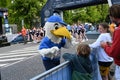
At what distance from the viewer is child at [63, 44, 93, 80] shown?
5242 millimetres

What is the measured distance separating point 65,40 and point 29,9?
34.5 m

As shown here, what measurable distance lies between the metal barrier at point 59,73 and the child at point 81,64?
10 cm

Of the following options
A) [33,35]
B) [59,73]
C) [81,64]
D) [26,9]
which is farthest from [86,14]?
[59,73]

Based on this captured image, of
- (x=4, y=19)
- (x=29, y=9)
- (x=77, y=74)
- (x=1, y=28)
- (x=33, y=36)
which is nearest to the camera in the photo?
(x=77, y=74)

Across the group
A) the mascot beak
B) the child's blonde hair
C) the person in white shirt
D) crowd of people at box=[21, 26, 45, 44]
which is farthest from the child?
crowd of people at box=[21, 26, 45, 44]

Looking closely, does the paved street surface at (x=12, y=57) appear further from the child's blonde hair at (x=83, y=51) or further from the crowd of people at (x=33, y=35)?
the crowd of people at (x=33, y=35)

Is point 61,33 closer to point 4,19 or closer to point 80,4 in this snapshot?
point 80,4

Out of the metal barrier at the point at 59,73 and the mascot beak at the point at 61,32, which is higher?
the mascot beak at the point at 61,32

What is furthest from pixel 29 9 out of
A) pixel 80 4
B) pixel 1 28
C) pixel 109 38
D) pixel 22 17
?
pixel 109 38

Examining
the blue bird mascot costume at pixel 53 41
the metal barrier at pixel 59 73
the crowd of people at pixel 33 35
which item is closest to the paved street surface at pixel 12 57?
the blue bird mascot costume at pixel 53 41

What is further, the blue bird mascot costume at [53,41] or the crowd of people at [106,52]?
the blue bird mascot costume at [53,41]

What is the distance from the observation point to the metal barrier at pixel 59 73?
13.1 feet

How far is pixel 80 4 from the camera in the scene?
12617 millimetres

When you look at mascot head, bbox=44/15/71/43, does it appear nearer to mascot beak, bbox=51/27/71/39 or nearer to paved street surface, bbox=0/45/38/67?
mascot beak, bbox=51/27/71/39
